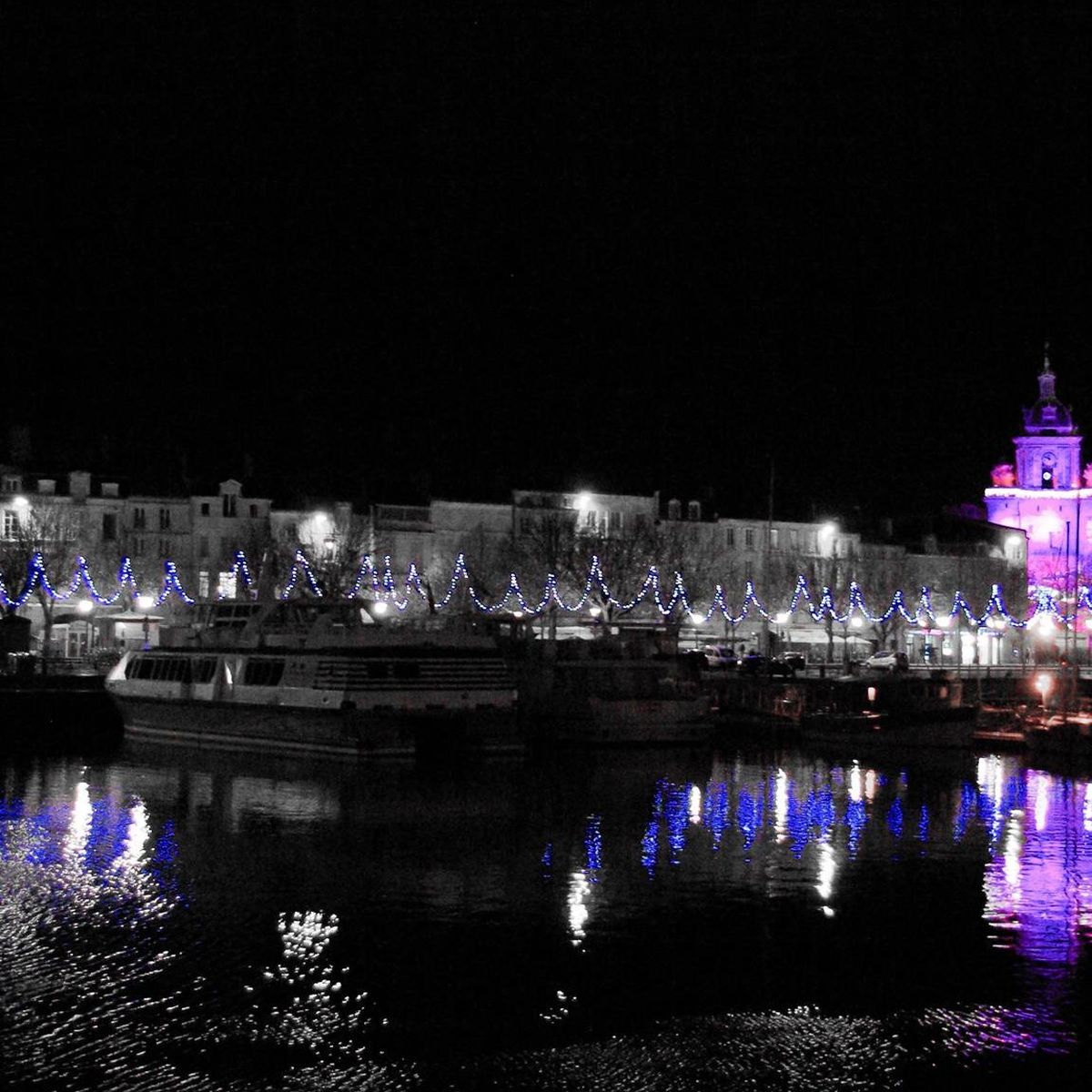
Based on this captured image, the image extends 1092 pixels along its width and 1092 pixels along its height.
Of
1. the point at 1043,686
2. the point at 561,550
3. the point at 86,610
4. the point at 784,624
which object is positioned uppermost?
the point at 561,550

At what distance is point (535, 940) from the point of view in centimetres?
2288

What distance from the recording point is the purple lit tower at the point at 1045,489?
125 m

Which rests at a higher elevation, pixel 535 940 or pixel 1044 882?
pixel 1044 882

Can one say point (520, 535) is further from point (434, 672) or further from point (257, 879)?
point (257, 879)

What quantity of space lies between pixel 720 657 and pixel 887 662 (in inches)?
366

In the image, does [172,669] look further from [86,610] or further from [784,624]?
[784,624]

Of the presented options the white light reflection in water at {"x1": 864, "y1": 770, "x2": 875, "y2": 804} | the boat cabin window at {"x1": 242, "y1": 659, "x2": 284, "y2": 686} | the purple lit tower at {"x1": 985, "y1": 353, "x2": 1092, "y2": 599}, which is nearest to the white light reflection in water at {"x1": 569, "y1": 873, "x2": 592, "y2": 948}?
the white light reflection in water at {"x1": 864, "y1": 770, "x2": 875, "y2": 804}

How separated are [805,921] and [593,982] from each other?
481 cm

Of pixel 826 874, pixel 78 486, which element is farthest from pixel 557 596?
pixel 826 874

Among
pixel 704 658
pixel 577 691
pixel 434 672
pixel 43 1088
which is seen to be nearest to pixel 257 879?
pixel 43 1088

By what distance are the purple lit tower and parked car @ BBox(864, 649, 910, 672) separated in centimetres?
3927

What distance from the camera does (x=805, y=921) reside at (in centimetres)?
2428

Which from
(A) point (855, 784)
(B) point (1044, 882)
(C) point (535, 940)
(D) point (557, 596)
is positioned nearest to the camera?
(C) point (535, 940)

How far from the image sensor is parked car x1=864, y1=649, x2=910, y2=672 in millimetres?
69688
